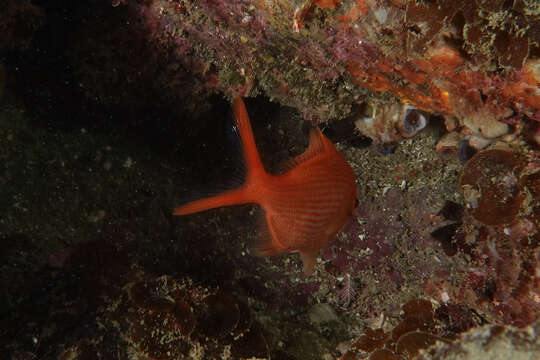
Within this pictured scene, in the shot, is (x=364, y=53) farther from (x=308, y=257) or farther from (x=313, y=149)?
(x=308, y=257)

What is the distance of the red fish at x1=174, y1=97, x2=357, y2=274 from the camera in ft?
8.75

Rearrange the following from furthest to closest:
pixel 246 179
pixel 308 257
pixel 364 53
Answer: pixel 308 257 < pixel 246 179 < pixel 364 53

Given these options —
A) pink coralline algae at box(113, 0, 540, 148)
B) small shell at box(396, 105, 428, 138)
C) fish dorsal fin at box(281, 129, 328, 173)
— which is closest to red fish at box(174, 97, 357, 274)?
fish dorsal fin at box(281, 129, 328, 173)

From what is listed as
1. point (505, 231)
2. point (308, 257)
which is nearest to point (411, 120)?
point (505, 231)

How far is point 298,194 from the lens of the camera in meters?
2.72

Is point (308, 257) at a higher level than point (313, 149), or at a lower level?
lower

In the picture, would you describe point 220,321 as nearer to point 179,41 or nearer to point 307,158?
point 307,158

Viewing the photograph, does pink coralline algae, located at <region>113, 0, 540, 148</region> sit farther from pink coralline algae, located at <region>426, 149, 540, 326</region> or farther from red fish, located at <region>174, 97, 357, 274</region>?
red fish, located at <region>174, 97, 357, 274</region>

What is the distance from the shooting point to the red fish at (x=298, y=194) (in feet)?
8.75

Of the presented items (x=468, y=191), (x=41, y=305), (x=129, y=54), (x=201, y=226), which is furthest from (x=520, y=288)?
(x=41, y=305)

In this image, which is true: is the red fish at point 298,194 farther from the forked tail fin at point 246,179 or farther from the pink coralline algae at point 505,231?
the pink coralline algae at point 505,231

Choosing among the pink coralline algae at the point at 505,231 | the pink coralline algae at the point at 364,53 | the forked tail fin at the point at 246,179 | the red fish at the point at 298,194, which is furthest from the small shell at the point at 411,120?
the forked tail fin at the point at 246,179

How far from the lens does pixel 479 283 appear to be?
2.80 m

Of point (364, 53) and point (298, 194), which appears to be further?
point (298, 194)
